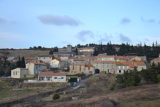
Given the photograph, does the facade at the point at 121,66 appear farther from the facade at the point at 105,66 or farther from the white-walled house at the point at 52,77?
the white-walled house at the point at 52,77

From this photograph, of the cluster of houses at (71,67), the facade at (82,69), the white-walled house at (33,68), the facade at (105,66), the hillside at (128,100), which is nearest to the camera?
the hillside at (128,100)

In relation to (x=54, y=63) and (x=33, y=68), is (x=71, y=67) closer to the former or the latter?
(x=33, y=68)

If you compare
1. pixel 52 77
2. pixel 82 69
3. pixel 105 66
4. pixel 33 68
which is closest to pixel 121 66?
pixel 105 66

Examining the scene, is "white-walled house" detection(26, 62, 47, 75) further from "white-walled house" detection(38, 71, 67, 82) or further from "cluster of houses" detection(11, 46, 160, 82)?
"white-walled house" detection(38, 71, 67, 82)

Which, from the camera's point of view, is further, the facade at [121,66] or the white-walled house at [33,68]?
the facade at [121,66]

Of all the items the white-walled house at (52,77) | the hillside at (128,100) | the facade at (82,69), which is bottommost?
the hillside at (128,100)

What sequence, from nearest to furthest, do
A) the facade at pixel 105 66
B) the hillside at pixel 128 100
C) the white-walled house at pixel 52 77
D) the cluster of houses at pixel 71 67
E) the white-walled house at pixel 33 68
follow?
the hillside at pixel 128 100
the white-walled house at pixel 52 77
the cluster of houses at pixel 71 67
the white-walled house at pixel 33 68
the facade at pixel 105 66

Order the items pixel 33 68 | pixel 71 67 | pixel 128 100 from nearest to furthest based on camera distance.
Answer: pixel 128 100 < pixel 33 68 < pixel 71 67

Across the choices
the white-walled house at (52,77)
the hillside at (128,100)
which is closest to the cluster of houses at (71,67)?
the white-walled house at (52,77)

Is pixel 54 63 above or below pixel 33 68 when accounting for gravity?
above

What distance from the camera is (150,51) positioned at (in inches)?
5143

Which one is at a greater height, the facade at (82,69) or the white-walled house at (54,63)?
the white-walled house at (54,63)

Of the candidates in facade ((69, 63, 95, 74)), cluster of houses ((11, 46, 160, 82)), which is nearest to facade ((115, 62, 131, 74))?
cluster of houses ((11, 46, 160, 82))

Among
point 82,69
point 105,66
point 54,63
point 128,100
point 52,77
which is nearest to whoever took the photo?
point 128,100
